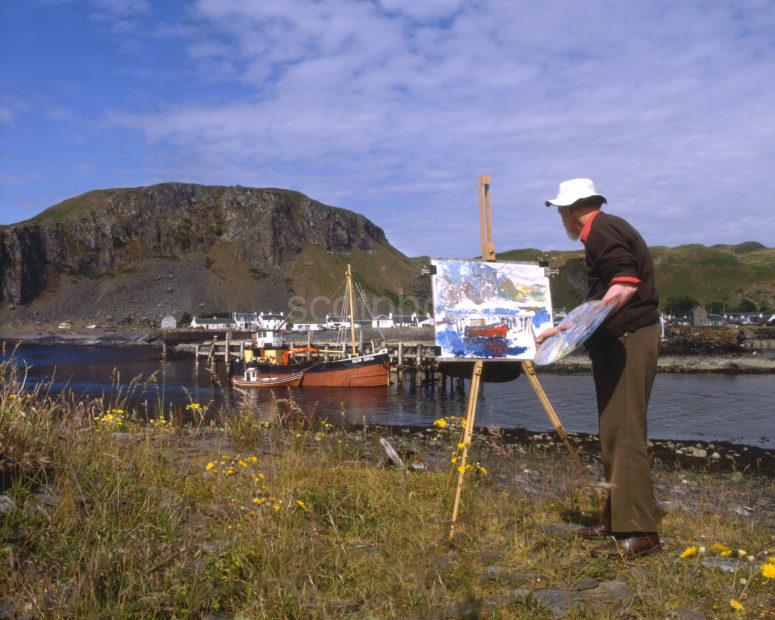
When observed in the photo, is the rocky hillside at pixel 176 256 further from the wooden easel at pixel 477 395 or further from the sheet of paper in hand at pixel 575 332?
the sheet of paper in hand at pixel 575 332

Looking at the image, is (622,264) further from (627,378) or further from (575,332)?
(627,378)

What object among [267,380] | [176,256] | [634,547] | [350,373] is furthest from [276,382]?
[176,256]

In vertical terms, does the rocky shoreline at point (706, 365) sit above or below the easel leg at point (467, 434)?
below

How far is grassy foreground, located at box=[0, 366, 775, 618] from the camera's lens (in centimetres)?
303

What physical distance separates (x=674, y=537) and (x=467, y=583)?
1.82 metres

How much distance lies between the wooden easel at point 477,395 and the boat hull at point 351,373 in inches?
1163

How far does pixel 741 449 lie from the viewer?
16.2 m

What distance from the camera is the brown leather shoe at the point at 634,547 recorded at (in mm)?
3816

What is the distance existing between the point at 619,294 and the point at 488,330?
2.58 meters

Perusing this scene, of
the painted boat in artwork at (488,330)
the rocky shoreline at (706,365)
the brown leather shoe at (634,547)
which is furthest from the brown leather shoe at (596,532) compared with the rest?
the rocky shoreline at (706,365)

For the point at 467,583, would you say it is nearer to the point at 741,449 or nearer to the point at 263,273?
the point at 741,449

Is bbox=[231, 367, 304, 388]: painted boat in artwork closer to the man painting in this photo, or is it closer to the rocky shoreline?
the rocky shoreline

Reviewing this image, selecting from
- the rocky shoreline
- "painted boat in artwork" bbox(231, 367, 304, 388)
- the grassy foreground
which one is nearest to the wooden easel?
the grassy foreground

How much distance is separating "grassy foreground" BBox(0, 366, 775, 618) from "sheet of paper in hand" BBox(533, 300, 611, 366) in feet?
4.18
